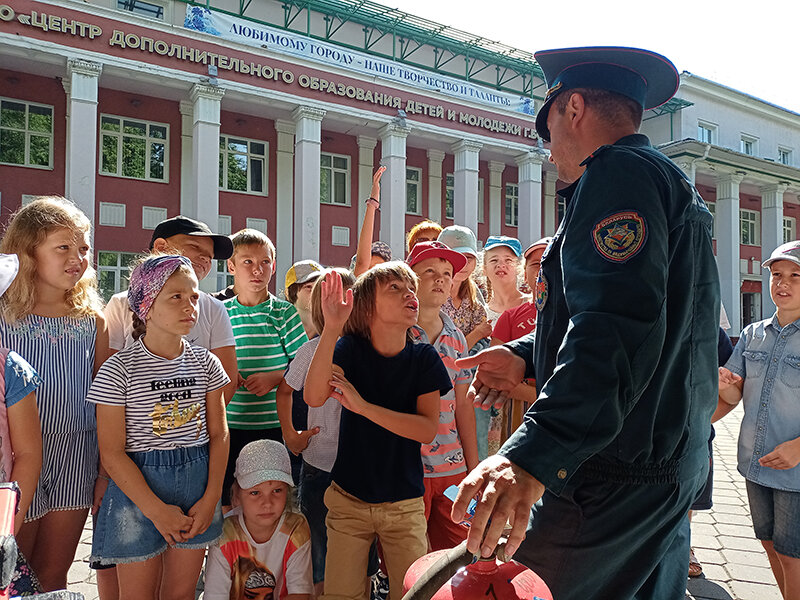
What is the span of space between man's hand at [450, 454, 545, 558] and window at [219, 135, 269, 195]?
1905 cm

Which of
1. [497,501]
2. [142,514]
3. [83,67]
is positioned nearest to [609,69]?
[497,501]

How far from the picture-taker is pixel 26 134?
51.6 feet

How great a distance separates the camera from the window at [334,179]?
68.4 ft

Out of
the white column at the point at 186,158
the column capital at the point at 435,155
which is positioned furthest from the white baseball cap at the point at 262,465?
the column capital at the point at 435,155

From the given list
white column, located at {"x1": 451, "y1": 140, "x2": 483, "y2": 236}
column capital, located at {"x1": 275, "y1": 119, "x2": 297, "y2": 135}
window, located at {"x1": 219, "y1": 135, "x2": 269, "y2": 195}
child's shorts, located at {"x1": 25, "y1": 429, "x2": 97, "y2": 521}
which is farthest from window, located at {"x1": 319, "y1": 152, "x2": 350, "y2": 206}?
child's shorts, located at {"x1": 25, "y1": 429, "x2": 97, "y2": 521}

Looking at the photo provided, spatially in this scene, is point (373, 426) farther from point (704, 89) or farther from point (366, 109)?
point (704, 89)

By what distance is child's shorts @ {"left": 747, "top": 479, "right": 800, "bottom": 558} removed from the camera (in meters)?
2.84

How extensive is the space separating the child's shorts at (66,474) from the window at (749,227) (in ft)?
108

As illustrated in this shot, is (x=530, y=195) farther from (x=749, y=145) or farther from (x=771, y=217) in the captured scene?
(x=749, y=145)

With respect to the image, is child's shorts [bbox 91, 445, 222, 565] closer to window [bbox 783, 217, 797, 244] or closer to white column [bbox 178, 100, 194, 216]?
white column [bbox 178, 100, 194, 216]

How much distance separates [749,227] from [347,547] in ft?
108

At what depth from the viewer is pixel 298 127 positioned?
18.3m

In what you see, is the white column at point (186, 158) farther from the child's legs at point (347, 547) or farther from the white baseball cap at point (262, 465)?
the child's legs at point (347, 547)

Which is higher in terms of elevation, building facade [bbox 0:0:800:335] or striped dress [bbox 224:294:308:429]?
building facade [bbox 0:0:800:335]
